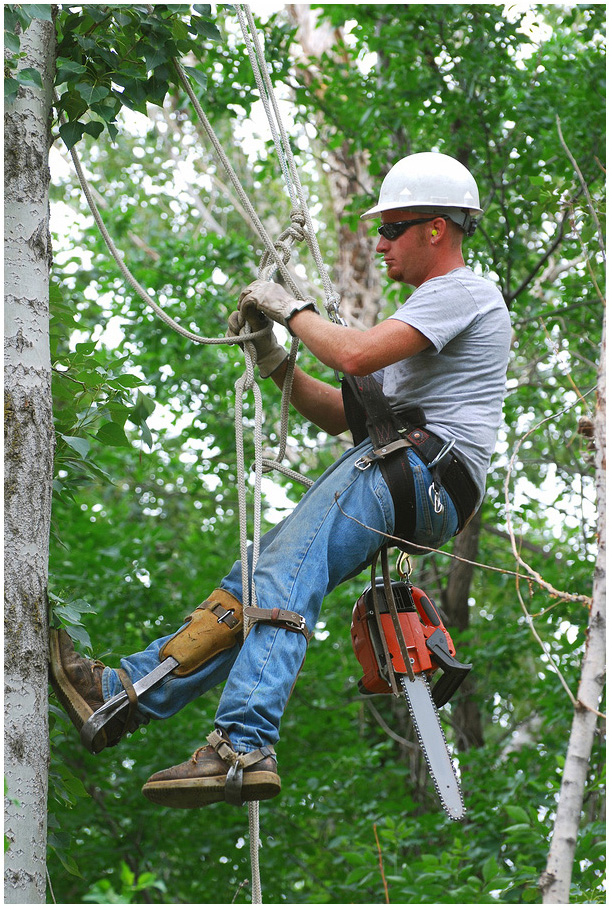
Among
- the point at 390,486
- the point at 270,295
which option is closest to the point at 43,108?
the point at 270,295

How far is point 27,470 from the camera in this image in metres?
2.46

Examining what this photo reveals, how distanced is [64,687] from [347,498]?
86 cm

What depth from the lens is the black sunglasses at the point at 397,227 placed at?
9.70 ft

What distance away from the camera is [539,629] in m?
6.98

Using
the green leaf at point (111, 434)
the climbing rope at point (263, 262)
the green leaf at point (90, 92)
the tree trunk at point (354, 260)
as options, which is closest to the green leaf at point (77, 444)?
the green leaf at point (111, 434)

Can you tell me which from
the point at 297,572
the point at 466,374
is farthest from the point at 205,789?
the point at 466,374

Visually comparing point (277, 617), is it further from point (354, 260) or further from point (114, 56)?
point (354, 260)

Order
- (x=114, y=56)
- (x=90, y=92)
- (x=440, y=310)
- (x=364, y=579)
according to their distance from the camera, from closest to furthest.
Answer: (x=440, y=310)
(x=90, y=92)
(x=114, y=56)
(x=364, y=579)

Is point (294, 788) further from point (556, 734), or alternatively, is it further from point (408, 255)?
point (408, 255)

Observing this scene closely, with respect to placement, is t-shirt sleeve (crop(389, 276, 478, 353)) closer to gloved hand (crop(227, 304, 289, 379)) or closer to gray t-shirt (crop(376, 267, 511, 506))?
gray t-shirt (crop(376, 267, 511, 506))

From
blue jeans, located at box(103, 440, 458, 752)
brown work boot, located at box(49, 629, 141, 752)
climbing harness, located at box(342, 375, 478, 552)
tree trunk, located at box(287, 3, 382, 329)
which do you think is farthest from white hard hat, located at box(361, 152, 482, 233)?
tree trunk, located at box(287, 3, 382, 329)

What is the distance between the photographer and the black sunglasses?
2955mm

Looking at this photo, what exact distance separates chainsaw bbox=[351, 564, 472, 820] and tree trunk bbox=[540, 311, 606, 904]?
0.46 m

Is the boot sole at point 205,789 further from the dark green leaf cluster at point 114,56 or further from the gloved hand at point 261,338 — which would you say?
the dark green leaf cluster at point 114,56
